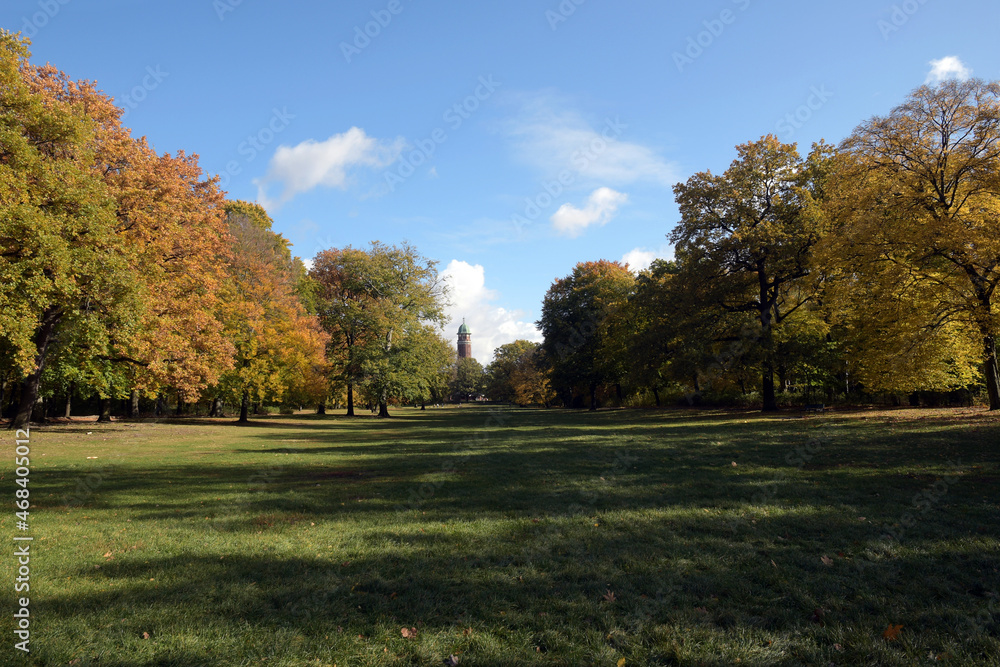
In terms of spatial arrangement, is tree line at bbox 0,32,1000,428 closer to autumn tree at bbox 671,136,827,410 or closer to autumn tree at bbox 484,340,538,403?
autumn tree at bbox 671,136,827,410

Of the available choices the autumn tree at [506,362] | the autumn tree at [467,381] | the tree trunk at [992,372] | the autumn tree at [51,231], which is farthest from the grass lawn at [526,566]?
the autumn tree at [467,381]

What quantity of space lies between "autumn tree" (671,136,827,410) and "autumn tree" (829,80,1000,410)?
7285 mm

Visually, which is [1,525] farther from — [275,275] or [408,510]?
[275,275]

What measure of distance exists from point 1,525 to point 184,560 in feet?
11.9

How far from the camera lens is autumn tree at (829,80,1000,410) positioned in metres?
17.8

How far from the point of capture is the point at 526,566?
553 cm

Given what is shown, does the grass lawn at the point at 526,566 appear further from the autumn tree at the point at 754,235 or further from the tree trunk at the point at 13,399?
the tree trunk at the point at 13,399

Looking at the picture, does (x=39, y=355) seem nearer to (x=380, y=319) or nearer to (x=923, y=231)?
(x=380, y=319)

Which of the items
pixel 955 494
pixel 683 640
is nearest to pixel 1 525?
pixel 683 640

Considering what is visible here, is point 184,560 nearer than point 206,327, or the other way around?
point 184,560

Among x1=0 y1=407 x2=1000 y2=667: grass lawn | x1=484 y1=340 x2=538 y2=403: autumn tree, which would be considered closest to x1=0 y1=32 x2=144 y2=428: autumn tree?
x1=0 y1=407 x2=1000 y2=667: grass lawn

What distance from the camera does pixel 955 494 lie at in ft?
26.8

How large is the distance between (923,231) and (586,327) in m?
36.7

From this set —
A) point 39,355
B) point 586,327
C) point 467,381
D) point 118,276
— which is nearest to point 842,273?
point 118,276
